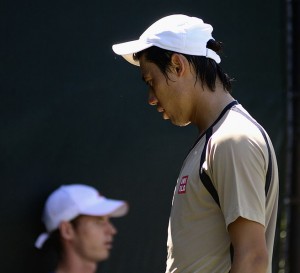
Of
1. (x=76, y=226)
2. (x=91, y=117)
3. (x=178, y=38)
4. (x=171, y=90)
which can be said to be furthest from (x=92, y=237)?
(x=178, y=38)

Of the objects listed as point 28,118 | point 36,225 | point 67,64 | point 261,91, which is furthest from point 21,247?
point 261,91

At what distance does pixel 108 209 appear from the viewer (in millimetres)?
3172

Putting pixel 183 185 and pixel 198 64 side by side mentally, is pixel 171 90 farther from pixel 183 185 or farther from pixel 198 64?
pixel 183 185

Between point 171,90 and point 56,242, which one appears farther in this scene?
point 56,242

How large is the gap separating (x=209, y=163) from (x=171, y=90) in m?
0.36

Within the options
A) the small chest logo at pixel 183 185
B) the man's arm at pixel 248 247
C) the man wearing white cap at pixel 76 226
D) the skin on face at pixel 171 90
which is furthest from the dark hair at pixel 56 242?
the man's arm at pixel 248 247

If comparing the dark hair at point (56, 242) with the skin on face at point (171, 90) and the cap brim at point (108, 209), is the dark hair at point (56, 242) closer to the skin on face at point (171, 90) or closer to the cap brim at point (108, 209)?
the cap brim at point (108, 209)

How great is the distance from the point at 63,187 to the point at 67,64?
51cm

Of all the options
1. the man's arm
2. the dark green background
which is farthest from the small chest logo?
the dark green background

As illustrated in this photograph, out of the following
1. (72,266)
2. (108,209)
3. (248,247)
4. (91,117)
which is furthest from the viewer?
(91,117)

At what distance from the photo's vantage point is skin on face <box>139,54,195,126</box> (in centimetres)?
252

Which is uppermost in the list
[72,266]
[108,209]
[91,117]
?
[91,117]

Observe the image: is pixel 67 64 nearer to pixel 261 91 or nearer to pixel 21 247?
pixel 21 247

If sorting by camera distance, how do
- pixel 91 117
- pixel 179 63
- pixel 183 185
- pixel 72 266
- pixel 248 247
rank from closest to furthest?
pixel 248 247 < pixel 183 185 < pixel 179 63 < pixel 72 266 < pixel 91 117
